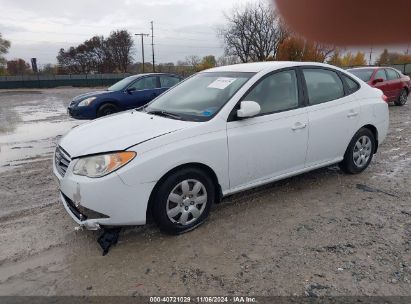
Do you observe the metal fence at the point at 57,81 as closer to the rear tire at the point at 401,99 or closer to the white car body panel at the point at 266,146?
the rear tire at the point at 401,99

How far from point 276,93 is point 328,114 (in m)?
0.80

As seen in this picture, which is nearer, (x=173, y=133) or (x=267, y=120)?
(x=173, y=133)

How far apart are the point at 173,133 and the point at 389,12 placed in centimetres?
271

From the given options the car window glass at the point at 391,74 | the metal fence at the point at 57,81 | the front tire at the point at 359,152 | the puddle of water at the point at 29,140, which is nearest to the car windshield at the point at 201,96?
the front tire at the point at 359,152

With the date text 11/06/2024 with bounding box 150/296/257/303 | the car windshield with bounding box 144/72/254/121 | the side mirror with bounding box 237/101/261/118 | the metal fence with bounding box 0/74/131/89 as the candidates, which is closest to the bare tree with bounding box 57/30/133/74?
the metal fence with bounding box 0/74/131/89

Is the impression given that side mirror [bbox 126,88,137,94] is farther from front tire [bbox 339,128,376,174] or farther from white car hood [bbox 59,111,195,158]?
front tire [bbox 339,128,376,174]

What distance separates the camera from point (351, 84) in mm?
4922

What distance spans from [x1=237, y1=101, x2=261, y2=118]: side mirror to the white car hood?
0.53 metres

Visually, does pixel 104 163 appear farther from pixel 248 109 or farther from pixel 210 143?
pixel 248 109

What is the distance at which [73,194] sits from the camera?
10.5 feet

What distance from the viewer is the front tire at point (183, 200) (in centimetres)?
335

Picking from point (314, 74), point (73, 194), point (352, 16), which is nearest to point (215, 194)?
point (73, 194)

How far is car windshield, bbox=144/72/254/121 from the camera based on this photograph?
3.87 metres

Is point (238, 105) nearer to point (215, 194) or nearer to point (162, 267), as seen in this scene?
point (215, 194)
